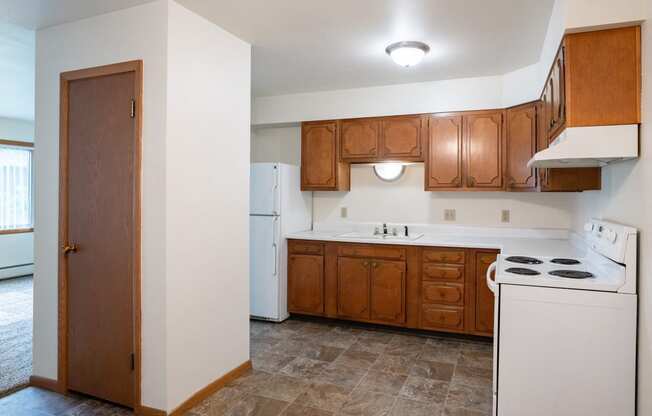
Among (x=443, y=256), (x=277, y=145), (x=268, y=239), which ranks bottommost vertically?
(x=443, y=256)

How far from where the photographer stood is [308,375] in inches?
121

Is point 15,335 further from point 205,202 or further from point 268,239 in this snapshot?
point 205,202

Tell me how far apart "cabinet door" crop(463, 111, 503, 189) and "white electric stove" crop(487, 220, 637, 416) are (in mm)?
1832

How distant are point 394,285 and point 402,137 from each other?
1486 mm

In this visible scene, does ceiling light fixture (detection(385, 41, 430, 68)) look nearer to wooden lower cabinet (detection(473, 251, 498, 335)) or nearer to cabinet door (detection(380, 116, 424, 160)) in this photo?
cabinet door (detection(380, 116, 424, 160))

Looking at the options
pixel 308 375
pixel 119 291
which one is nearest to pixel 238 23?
pixel 119 291

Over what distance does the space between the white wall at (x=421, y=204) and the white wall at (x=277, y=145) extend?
1.90 feet

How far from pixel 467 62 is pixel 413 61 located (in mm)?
670

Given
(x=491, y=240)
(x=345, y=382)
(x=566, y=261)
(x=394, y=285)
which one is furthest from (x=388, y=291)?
(x=566, y=261)

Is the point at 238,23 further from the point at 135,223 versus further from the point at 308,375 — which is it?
the point at 308,375

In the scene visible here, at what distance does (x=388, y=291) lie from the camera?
13.2 feet

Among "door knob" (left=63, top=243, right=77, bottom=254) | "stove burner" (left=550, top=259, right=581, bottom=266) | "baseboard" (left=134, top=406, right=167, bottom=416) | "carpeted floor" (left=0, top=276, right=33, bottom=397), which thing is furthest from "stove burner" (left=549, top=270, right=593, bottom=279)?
"carpeted floor" (left=0, top=276, right=33, bottom=397)

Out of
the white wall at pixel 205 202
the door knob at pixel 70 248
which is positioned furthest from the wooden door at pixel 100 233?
the white wall at pixel 205 202

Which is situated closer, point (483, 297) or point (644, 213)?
point (644, 213)
